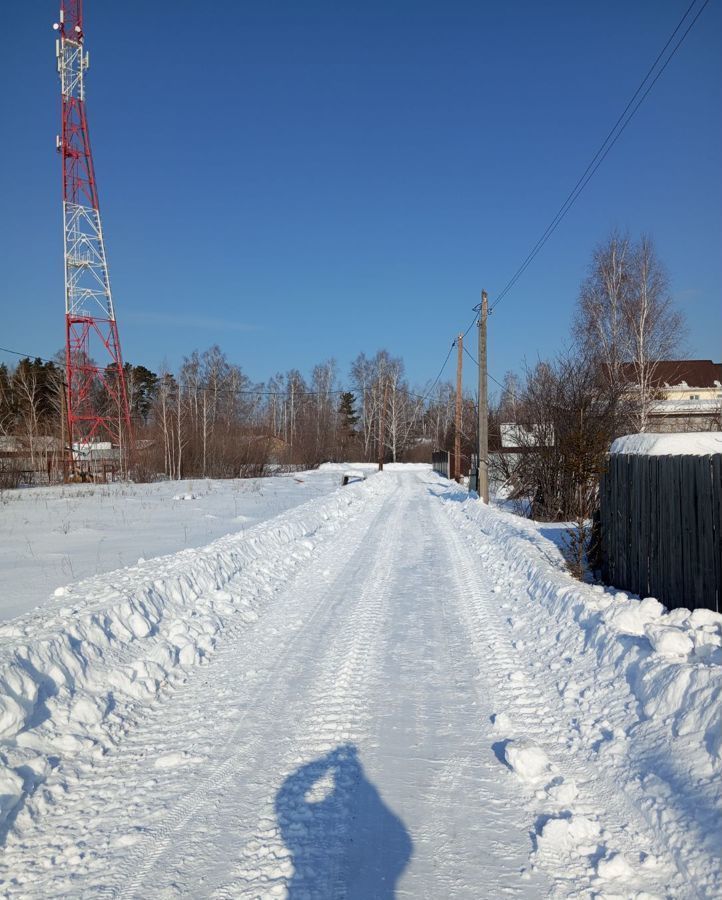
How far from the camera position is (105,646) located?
5695mm

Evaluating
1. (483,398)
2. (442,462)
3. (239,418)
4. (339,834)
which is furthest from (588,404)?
(239,418)

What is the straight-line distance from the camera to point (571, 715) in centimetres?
459

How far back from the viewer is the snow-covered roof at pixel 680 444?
8.05 m

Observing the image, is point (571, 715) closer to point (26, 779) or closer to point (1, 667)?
point (26, 779)

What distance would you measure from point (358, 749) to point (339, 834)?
2.91 ft

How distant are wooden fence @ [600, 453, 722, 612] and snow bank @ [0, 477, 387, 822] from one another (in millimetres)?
5253

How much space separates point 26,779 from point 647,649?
4.67 m

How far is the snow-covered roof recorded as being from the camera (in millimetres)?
8047

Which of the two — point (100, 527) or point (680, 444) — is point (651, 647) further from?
point (100, 527)

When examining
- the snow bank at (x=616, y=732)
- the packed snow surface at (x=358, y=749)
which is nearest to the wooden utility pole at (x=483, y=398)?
the packed snow surface at (x=358, y=749)

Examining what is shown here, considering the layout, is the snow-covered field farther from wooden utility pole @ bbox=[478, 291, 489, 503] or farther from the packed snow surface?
wooden utility pole @ bbox=[478, 291, 489, 503]

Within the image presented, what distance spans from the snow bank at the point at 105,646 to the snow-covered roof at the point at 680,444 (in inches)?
230

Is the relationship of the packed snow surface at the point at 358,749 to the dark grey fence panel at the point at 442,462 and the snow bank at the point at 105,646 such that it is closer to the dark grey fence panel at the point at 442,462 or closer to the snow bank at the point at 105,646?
the snow bank at the point at 105,646

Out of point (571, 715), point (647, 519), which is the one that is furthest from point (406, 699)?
point (647, 519)
